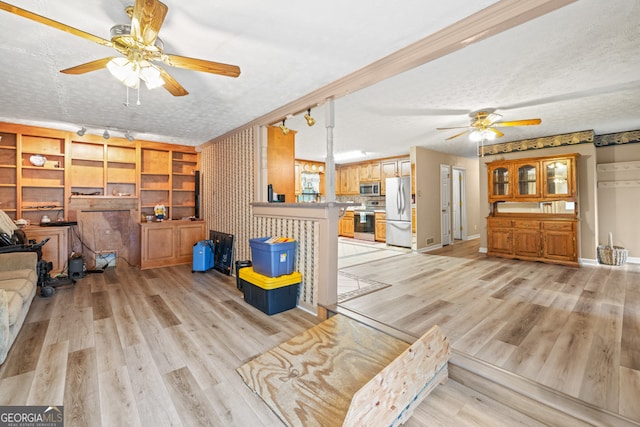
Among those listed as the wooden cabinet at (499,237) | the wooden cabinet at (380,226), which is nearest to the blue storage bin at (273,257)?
the wooden cabinet at (499,237)

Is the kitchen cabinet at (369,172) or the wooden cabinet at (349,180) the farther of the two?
the wooden cabinet at (349,180)

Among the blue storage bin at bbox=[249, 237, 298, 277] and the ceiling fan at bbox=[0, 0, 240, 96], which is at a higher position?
the ceiling fan at bbox=[0, 0, 240, 96]

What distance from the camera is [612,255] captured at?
4.90 metres

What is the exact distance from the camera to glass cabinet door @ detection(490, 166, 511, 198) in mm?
5854

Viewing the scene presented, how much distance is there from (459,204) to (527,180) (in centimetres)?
235

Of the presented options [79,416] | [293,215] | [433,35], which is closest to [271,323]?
[293,215]

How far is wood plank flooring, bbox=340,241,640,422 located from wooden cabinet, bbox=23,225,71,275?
4.63 meters

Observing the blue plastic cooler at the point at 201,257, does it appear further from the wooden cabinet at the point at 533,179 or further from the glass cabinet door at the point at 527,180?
the glass cabinet door at the point at 527,180

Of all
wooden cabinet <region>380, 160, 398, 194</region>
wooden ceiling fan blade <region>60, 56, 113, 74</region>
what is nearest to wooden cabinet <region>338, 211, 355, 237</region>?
wooden cabinet <region>380, 160, 398, 194</region>

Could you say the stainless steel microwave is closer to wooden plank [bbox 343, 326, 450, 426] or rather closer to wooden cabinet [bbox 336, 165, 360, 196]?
wooden cabinet [bbox 336, 165, 360, 196]

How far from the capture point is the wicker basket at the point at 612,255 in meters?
4.86

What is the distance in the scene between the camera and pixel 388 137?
17.8 feet

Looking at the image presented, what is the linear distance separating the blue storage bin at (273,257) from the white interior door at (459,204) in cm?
588

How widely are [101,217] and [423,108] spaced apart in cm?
591
